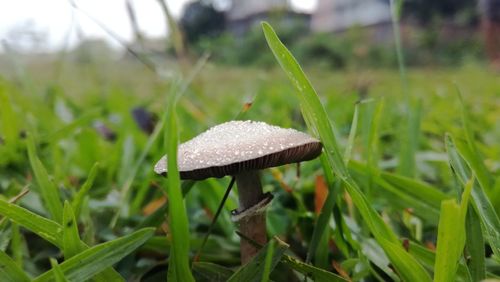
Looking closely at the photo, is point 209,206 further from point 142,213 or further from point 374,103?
point 374,103

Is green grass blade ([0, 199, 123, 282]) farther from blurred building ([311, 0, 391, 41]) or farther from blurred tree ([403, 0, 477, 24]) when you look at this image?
blurred building ([311, 0, 391, 41])

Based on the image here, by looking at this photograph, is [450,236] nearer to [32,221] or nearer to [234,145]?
[234,145]

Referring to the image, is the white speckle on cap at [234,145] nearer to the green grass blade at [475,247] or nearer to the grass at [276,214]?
the grass at [276,214]

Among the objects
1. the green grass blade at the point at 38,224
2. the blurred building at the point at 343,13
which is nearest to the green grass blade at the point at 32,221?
the green grass blade at the point at 38,224

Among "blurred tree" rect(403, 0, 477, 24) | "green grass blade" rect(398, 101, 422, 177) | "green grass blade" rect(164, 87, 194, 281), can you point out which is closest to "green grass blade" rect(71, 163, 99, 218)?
"green grass blade" rect(164, 87, 194, 281)

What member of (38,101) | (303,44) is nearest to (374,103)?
(38,101)

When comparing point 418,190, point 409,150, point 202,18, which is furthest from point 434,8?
point 418,190
